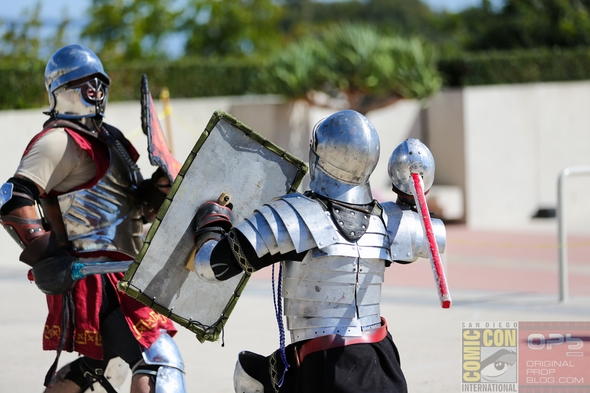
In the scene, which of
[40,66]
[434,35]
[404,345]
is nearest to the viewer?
[404,345]

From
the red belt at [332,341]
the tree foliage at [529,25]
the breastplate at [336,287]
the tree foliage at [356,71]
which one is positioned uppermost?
the tree foliage at [529,25]

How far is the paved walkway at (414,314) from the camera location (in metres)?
4.79

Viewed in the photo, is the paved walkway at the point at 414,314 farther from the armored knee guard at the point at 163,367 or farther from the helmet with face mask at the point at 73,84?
the helmet with face mask at the point at 73,84

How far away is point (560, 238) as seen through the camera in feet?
20.2

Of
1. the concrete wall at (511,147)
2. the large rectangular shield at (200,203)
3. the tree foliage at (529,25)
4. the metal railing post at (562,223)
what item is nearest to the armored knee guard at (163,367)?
the large rectangular shield at (200,203)

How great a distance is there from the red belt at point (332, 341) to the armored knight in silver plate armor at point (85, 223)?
2.29ft

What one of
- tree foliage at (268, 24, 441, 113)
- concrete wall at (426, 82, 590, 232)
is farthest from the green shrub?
tree foliage at (268, 24, 441, 113)

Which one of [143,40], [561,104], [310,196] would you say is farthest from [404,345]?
[143,40]

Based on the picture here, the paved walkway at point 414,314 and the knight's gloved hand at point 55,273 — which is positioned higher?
the knight's gloved hand at point 55,273

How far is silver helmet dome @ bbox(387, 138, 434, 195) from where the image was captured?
2961 millimetres

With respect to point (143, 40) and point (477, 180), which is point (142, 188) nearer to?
point (477, 180)

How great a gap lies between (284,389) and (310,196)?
0.66 m

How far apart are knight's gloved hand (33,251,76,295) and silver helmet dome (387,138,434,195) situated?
49.8 inches

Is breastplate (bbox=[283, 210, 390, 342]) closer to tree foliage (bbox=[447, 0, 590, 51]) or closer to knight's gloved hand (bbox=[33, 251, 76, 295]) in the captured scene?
knight's gloved hand (bbox=[33, 251, 76, 295])
